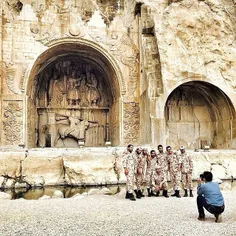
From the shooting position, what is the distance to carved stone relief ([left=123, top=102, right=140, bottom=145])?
1789 cm

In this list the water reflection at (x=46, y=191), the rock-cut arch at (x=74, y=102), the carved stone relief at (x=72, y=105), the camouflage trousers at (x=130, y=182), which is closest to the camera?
the camouflage trousers at (x=130, y=182)

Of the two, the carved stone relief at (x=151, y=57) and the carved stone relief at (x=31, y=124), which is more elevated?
the carved stone relief at (x=151, y=57)

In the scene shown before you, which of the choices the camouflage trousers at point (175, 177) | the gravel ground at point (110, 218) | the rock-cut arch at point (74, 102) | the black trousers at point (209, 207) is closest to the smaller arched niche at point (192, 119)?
the rock-cut arch at point (74, 102)

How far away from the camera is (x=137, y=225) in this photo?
18.7 ft

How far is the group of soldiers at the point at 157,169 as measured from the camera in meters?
9.06

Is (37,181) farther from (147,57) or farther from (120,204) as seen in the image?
(147,57)

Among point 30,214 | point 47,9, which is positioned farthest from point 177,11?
point 30,214

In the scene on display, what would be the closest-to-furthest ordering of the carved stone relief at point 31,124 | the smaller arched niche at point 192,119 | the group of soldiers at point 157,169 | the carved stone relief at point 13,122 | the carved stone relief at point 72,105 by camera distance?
the group of soldiers at point 157,169 → the carved stone relief at point 13,122 → the carved stone relief at point 31,124 → the smaller arched niche at point 192,119 → the carved stone relief at point 72,105

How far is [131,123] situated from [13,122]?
5864mm

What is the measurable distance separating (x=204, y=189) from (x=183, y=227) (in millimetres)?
816

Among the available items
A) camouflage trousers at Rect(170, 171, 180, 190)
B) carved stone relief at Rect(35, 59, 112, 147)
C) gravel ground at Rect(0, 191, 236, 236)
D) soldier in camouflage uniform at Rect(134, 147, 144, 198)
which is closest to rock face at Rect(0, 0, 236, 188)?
carved stone relief at Rect(35, 59, 112, 147)

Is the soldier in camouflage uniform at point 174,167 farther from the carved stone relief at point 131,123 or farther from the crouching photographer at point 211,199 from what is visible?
the carved stone relief at point 131,123

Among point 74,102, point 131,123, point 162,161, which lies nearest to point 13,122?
point 74,102

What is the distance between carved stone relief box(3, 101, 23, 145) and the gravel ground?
29.1 ft
